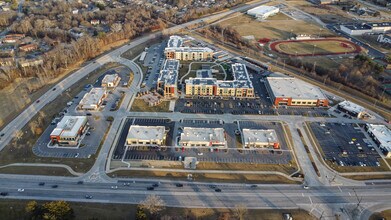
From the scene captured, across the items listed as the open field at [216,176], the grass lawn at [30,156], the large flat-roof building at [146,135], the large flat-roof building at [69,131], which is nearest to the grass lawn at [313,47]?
the large flat-roof building at [146,135]

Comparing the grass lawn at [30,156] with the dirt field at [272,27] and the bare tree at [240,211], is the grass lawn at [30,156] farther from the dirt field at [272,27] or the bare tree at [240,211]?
the dirt field at [272,27]

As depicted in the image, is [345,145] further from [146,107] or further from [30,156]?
[30,156]

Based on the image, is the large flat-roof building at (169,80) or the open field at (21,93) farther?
the large flat-roof building at (169,80)

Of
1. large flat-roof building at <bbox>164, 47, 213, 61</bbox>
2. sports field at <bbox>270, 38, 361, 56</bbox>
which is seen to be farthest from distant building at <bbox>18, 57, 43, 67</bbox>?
sports field at <bbox>270, 38, 361, 56</bbox>

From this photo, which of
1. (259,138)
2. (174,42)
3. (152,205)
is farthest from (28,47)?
(259,138)

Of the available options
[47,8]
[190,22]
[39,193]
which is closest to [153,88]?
[39,193]

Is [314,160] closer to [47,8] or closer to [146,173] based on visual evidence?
[146,173]

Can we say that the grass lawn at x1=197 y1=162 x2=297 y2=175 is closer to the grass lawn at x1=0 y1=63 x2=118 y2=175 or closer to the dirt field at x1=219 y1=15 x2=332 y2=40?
the grass lawn at x1=0 y1=63 x2=118 y2=175
